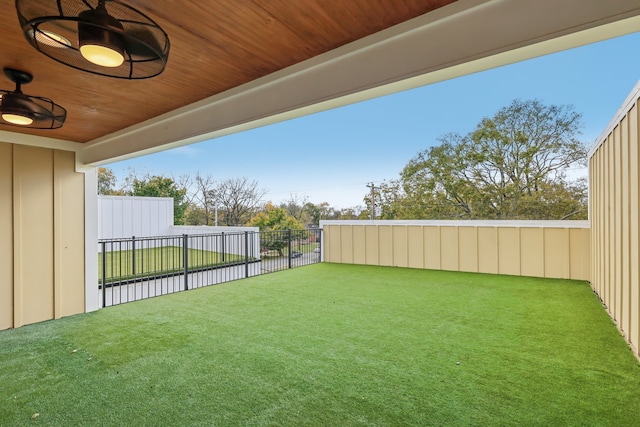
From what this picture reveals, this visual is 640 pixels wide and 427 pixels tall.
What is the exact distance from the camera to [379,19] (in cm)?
171

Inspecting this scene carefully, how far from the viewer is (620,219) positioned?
325cm

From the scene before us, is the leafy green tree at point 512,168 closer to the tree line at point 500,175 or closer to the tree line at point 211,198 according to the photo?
the tree line at point 500,175

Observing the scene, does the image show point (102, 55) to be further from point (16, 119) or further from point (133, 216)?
point (133, 216)

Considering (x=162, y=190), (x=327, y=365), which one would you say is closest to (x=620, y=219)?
(x=327, y=365)

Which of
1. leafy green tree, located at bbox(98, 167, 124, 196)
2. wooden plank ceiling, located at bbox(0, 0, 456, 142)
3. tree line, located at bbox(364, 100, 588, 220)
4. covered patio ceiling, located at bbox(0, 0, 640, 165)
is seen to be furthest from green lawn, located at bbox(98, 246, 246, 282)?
leafy green tree, located at bbox(98, 167, 124, 196)

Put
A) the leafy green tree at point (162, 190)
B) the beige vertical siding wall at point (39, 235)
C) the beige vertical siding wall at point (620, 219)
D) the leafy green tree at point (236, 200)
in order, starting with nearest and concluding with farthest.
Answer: the beige vertical siding wall at point (620, 219)
the beige vertical siding wall at point (39, 235)
the leafy green tree at point (162, 190)
the leafy green tree at point (236, 200)

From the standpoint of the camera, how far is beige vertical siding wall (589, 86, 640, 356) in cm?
269

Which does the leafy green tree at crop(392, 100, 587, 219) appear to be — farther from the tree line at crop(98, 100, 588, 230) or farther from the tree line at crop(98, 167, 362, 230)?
the tree line at crop(98, 167, 362, 230)

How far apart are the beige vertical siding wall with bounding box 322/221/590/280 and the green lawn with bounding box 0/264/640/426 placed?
1881 millimetres

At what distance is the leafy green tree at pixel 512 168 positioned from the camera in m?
8.84

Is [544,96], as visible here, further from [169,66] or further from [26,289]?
[26,289]

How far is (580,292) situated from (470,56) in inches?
203

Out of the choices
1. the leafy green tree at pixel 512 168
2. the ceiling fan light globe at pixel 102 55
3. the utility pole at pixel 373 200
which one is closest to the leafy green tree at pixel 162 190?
the utility pole at pixel 373 200

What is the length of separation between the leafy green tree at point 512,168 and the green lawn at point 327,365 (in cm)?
549
